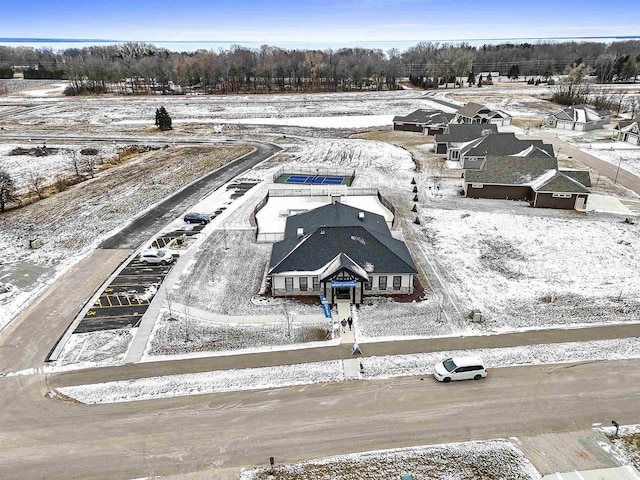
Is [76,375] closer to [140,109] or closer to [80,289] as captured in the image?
[80,289]

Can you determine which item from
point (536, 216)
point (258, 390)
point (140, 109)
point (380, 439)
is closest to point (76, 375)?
point (258, 390)

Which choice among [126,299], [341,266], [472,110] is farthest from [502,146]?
[126,299]

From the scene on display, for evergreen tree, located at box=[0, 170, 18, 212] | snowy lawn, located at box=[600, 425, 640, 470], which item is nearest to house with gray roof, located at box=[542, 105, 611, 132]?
snowy lawn, located at box=[600, 425, 640, 470]

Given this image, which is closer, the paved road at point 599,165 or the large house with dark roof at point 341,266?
the large house with dark roof at point 341,266

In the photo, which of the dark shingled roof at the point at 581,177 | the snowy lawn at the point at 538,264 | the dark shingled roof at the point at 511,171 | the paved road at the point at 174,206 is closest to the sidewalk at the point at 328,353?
the snowy lawn at the point at 538,264

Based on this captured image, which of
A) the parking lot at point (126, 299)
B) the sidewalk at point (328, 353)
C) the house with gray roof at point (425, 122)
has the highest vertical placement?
the house with gray roof at point (425, 122)

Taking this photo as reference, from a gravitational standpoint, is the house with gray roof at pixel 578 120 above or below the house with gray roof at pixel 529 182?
above

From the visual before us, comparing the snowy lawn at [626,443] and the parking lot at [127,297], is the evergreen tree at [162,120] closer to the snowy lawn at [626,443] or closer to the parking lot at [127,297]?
the parking lot at [127,297]

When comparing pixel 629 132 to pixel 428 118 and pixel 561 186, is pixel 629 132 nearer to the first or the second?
pixel 428 118
